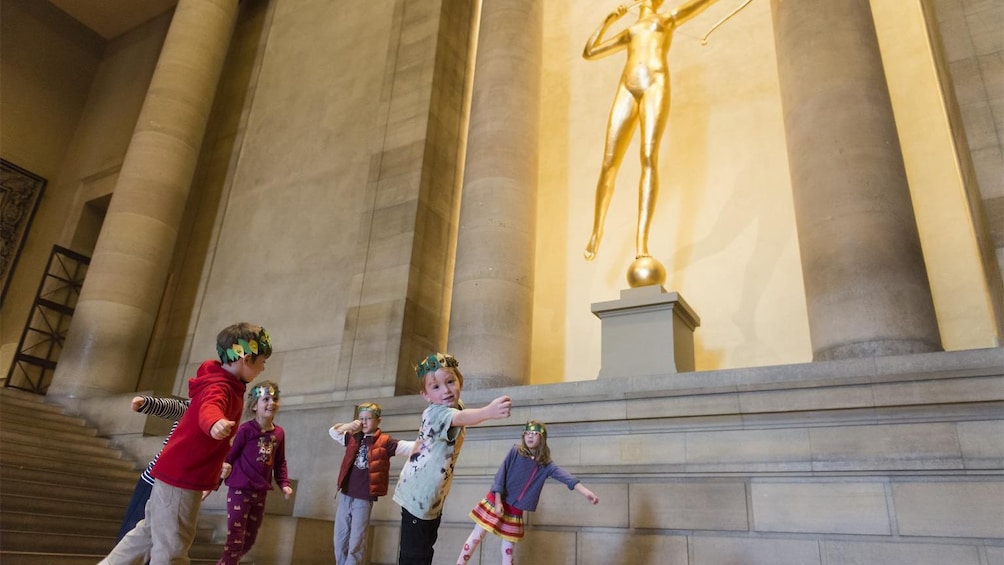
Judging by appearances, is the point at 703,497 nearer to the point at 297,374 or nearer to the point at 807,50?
the point at 807,50

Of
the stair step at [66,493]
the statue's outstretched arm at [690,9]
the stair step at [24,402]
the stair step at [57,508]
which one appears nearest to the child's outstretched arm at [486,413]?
the stair step at [57,508]

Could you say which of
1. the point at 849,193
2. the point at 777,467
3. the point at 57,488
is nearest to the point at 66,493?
the point at 57,488

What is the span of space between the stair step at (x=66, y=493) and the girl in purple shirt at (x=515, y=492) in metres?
4.33

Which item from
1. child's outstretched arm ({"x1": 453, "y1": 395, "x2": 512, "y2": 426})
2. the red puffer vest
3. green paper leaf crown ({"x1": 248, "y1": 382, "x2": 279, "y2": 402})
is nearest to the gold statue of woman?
the red puffer vest

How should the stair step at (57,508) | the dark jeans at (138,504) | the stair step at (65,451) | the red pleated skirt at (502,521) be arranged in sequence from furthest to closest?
the stair step at (65,451)
the stair step at (57,508)
the red pleated skirt at (502,521)
the dark jeans at (138,504)

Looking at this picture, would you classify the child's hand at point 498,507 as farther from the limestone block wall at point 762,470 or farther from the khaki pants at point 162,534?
the khaki pants at point 162,534

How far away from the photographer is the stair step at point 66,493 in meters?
6.21

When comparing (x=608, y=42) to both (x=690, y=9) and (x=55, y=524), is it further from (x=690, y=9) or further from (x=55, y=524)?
(x=55, y=524)

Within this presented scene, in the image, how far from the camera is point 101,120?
16.7 meters

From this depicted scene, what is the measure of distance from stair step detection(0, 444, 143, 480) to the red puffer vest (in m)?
4.17

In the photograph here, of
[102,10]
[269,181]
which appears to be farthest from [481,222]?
[102,10]

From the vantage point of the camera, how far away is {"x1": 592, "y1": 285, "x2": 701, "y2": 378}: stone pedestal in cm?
682

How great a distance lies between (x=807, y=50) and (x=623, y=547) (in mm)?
5405

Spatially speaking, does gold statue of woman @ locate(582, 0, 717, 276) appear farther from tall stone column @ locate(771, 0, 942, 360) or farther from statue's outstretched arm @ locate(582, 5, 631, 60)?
tall stone column @ locate(771, 0, 942, 360)
